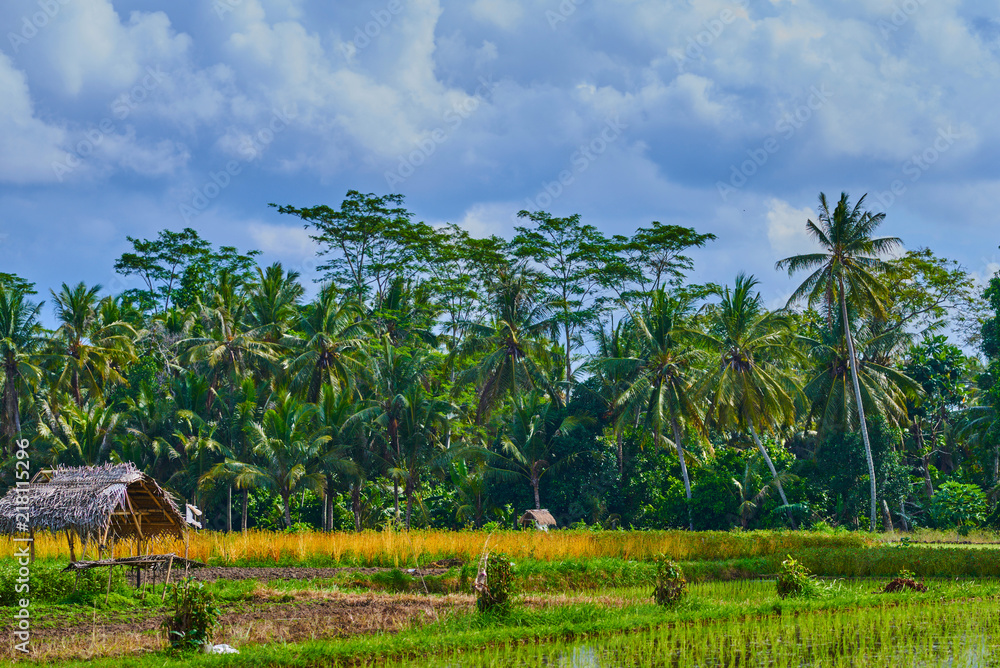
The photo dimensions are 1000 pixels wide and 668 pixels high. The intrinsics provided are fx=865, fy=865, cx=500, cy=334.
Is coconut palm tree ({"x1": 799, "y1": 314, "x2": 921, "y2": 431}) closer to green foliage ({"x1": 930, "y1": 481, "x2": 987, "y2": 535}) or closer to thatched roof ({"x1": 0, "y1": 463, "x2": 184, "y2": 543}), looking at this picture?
green foliage ({"x1": 930, "y1": 481, "x2": 987, "y2": 535})

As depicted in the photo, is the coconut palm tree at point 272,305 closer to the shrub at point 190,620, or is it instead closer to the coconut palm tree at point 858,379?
the coconut palm tree at point 858,379

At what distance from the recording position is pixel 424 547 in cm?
1880

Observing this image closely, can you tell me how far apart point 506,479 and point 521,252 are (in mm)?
10521

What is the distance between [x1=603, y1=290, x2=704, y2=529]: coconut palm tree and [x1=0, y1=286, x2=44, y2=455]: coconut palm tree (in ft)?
66.0

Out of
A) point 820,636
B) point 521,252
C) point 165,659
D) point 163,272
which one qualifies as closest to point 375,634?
point 165,659

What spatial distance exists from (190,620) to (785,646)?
622 centimetres

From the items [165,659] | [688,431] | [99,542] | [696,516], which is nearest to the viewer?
[165,659]

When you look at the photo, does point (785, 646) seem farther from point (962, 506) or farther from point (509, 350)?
point (509, 350)

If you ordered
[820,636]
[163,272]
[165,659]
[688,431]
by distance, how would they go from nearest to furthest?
1. [165,659]
2. [820,636]
3. [688,431]
4. [163,272]

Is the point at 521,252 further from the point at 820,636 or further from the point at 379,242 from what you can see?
the point at 820,636

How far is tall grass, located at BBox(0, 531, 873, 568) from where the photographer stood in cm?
1789

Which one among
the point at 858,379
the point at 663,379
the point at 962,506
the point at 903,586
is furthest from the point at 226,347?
the point at 962,506

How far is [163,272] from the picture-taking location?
41156 mm

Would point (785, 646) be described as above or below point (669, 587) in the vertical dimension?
below
